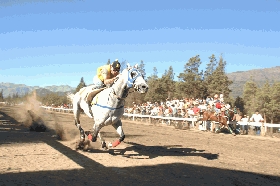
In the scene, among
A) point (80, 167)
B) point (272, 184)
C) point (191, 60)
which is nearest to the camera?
point (272, 184)

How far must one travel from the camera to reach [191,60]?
181 feet

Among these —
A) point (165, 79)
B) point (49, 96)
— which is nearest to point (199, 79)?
point (165, 79)

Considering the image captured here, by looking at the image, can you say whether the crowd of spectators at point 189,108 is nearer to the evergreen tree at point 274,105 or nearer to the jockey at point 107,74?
the jockey at point 107,74

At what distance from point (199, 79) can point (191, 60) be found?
4.24 m

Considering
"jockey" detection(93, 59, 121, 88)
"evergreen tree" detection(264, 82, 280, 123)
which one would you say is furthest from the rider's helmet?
"evergreen tree" detection(264, 82, 280, 123)

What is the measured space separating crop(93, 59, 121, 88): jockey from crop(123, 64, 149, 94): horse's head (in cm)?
84

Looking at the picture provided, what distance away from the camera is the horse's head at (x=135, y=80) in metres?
8.10

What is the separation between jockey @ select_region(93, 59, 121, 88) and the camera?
32.0 feet

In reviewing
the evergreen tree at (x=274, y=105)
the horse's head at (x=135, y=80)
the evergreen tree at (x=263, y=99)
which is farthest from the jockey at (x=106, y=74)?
the evergreen tree at (x=263, y=99)

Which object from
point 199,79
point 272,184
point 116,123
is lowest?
point 272,184

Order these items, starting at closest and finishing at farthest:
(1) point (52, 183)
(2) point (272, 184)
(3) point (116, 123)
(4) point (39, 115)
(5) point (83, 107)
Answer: (1) point (52, 183)
(2) point (272, 184)
(3) point (116, 123)
(5) point (83, 107)
(4) point (39, 115)

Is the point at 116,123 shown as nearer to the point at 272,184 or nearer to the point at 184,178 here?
the point at 184,178

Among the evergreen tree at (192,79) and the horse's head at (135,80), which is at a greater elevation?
the evergreen tree at (192,79)

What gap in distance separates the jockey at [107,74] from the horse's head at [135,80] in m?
0.84
